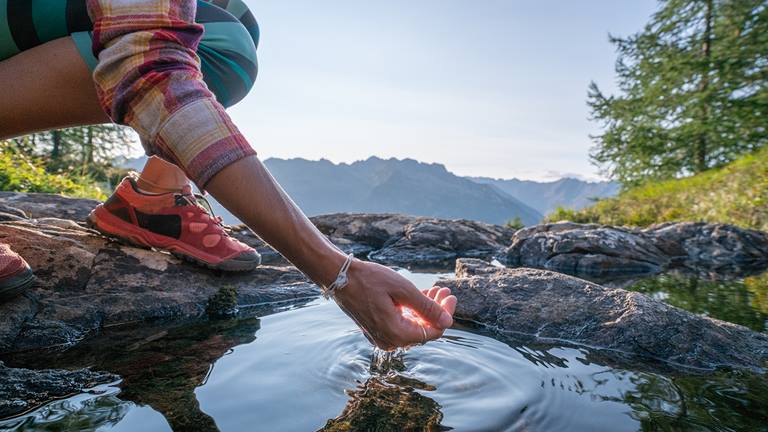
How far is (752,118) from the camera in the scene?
1550 centimetres

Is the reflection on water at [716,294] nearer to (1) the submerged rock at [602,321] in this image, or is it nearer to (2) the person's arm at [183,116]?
(1) the submerged rock at [602,321]

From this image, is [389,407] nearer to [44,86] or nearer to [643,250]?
[44,86]

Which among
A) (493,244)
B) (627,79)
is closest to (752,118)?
(627,79)

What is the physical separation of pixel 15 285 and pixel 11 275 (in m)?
0.05

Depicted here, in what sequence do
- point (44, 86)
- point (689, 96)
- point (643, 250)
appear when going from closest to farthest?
point (44, 86) → point (643, 250) → point (689, 96)

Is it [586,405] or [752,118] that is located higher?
[752,118]

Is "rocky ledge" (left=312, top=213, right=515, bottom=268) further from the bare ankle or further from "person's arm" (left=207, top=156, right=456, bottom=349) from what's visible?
"person's arm" (left=207, top=156, right=456, bottom=349)

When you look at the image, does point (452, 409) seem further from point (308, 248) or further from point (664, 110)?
point (664, 110)

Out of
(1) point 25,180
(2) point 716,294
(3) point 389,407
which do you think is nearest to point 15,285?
(3) point 389,407

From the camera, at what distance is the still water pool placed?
1.27 m

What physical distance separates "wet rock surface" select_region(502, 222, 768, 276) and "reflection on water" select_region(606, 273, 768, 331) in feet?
2.87

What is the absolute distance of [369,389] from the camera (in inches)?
59.7

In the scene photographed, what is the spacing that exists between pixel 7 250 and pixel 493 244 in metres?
7.11

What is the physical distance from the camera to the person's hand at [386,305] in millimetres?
1253
